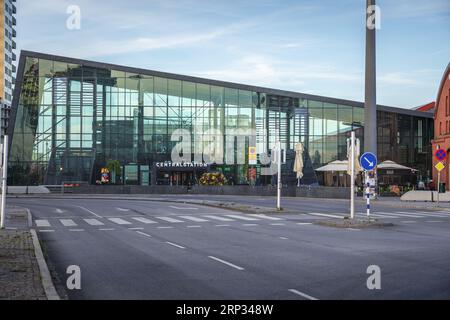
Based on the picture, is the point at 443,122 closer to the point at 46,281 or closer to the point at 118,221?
the point at 118,221

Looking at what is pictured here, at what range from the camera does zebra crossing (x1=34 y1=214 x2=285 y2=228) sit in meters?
26.2

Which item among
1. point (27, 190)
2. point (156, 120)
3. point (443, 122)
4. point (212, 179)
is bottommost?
point (27, 190)

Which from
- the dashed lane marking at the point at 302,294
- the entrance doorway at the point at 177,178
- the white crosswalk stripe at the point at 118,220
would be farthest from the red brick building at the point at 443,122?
the dashed lane marking at the point at 302,294

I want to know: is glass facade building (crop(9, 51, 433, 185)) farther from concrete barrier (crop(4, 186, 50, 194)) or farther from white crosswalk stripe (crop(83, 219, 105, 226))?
white crosswalk stripe (crop(83, 219, 105, 226))

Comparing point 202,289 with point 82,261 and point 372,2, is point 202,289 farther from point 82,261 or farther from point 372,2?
point 372,2

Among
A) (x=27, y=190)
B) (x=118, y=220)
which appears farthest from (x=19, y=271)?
(x=27, y=190)

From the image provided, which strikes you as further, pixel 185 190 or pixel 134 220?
pixel 185 190

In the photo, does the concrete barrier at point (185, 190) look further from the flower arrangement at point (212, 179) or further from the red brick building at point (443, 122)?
the red brick building at point (443, 122)

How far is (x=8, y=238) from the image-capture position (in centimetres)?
1880

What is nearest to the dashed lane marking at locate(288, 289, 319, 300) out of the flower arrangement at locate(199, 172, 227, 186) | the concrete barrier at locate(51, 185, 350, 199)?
the concrete barrier at locate(51, 185, 350, 199)

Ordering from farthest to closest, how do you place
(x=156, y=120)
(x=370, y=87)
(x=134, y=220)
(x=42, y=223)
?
(x=156, y=120) < (x=370, y=87) < (x=134, y=220) < (x=42, y=223)

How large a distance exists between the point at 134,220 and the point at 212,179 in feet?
125

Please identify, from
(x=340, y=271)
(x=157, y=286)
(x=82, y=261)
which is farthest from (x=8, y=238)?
(x=340, y=271)

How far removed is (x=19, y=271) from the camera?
1198cm
